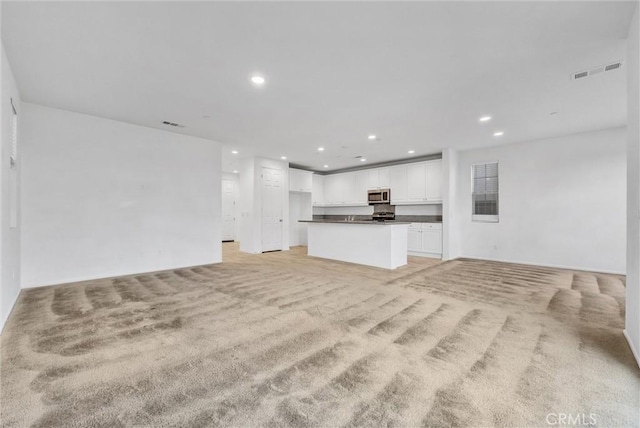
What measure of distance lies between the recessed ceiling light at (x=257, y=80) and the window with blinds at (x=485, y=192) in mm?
5902

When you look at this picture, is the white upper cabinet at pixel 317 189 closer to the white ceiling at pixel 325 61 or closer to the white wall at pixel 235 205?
the white wall at pixel 235 205

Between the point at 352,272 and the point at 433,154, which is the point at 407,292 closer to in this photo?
the point at 352,272

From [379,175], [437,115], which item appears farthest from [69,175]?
[379,175]

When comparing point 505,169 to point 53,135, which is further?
point 505,169

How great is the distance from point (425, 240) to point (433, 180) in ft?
5.32

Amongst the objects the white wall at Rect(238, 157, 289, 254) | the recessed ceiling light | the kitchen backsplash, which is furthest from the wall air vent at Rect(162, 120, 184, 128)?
the kitchen backsplash

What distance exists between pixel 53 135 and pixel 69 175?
64 centimetres

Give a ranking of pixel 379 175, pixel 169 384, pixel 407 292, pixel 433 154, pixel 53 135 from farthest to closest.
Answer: pixel 379 175, pixel 433 154, pixel 53 135, pixel 407 292, pixel 169 384

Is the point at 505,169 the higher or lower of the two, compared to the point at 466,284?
higher

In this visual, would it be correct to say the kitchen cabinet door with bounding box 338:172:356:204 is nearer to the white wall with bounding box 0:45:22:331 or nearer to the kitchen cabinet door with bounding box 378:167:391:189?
the kitchen cabinet door with bounding box 378:167:391:189

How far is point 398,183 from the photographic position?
7.98 m

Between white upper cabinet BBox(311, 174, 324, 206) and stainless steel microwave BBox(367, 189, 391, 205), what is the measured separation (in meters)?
2.03

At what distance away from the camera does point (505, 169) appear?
21.0ft

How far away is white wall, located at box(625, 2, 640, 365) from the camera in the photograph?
209 cm
